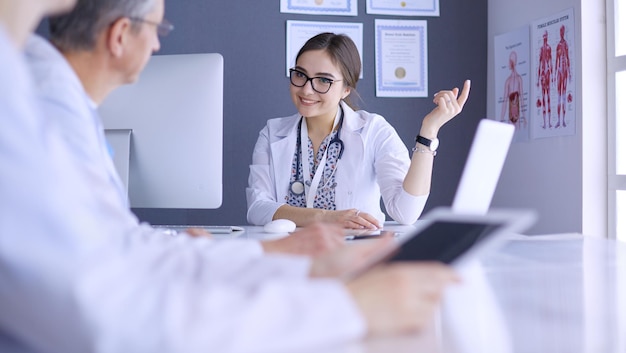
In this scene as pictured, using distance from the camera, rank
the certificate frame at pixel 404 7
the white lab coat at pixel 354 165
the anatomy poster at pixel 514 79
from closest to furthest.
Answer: the white lab coat at pixel 354 165
the anatomy poster at pixel 514 79
the certificate frame at pixel 404 7

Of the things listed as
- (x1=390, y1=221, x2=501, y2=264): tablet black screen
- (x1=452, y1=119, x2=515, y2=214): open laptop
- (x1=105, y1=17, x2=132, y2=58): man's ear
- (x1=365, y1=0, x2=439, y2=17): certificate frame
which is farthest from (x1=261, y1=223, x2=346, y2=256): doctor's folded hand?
(x1=365, y1=0, x2=439, y2=17): certificate frame

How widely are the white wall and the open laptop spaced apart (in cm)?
211

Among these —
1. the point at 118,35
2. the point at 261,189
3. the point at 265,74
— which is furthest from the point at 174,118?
the point at 265,74

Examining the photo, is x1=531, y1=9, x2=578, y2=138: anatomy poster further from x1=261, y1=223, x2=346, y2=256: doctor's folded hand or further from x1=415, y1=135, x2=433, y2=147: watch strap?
x1=261, y1=223, x2=346, y2=256: doctor's folded hand

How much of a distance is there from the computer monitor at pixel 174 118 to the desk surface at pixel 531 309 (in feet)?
3.05

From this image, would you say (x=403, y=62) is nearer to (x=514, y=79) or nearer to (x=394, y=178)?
(x=514, y=79)

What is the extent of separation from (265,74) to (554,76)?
1573 millimetres

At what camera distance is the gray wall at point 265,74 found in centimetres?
408

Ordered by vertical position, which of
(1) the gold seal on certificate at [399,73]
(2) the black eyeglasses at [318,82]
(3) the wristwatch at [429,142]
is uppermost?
(1) the gold seal on certificate at [399,73]

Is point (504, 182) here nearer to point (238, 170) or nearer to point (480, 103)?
point (480, 103)

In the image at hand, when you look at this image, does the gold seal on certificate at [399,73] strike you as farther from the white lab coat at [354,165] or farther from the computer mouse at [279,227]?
the computer mouse at [279,227]

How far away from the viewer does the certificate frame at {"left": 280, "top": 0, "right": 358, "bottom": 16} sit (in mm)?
4148

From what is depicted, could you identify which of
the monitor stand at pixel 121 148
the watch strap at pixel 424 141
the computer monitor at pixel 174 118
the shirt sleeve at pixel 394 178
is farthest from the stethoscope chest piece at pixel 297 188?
the monitor stand at pixel 121 148

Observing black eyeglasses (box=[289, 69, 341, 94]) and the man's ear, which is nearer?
the man's ear
